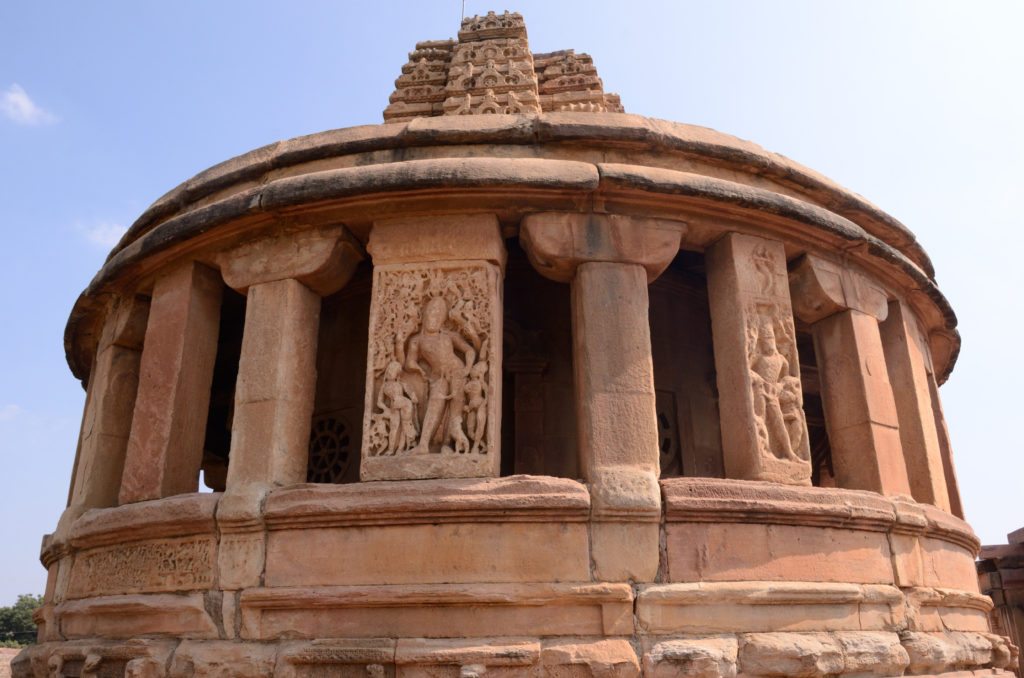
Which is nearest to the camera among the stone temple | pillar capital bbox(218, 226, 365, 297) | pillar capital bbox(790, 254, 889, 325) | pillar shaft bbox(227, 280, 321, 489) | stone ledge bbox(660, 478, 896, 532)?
the stone temple

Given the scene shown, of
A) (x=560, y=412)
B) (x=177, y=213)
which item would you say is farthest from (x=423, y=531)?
(x=177, y=213)

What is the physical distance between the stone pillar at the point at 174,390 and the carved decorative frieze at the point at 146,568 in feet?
1.26

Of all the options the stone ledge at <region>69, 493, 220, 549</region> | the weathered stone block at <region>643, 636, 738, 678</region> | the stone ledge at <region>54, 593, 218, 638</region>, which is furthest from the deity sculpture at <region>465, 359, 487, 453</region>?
the stone ledge at <region>54, 593, 218, 638</region>

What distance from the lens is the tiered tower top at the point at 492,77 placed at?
7.47 m

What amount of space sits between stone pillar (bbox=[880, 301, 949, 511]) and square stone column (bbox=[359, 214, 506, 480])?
3563 mm

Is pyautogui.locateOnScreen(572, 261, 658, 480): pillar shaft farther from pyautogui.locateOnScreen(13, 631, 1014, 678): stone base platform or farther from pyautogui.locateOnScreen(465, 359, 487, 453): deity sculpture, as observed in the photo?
pyautogui.locateOnScreen(13, 631, 1014, 678): stone base platform

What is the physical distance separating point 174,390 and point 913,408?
5667 millimetres

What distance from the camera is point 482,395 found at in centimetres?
477

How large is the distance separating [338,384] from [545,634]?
12.3 feet

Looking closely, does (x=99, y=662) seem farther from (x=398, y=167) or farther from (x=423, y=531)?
(x=398, y=167)

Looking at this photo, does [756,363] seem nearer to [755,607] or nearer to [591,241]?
[591,241]

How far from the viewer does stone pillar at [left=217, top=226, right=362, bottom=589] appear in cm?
467

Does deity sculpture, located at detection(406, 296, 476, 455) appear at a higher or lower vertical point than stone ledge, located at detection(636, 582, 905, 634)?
higher

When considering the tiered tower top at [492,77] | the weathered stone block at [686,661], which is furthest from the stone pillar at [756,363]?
the tiered tower top at [492,77]
